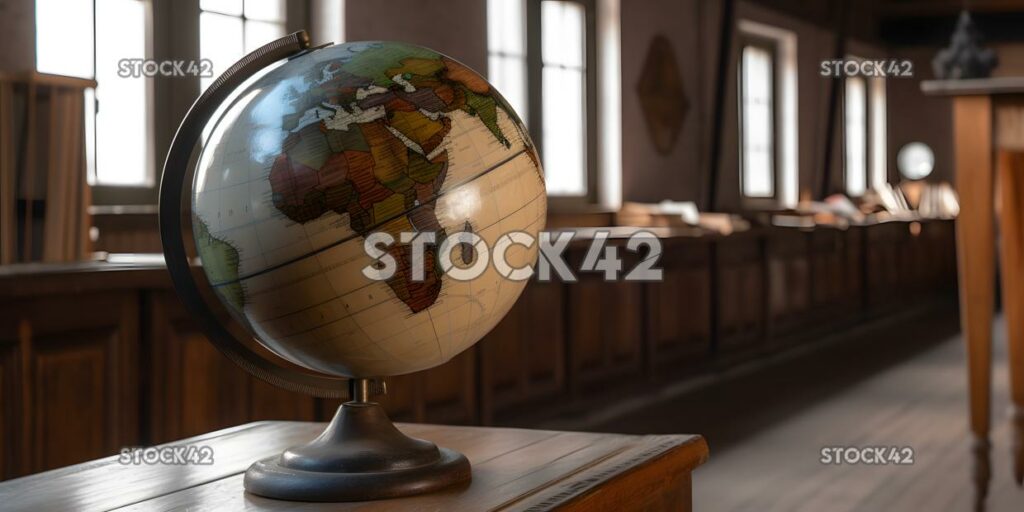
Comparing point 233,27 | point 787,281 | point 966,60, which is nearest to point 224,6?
point 233,27

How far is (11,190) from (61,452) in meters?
0.81

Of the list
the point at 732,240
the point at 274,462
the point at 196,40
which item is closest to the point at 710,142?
the point at 732,240

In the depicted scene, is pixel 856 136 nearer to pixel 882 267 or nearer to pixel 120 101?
pixel 882 267

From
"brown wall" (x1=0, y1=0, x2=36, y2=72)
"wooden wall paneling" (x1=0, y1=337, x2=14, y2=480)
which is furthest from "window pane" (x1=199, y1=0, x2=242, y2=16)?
"wooden wall paneling" (x1=0, y1=337, x2=14, y2=480)

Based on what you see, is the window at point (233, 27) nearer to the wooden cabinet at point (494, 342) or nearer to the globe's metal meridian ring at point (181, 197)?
the wooden cabinet at point (494, 342)

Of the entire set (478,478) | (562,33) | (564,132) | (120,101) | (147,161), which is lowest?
(478,478)

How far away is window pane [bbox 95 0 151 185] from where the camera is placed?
196 inches

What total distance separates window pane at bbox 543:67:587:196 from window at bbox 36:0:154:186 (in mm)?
3584

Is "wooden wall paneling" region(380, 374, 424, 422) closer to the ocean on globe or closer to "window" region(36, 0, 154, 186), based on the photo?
"window" region(36, 0, 154, 186)

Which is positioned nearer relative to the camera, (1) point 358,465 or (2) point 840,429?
(1) point 358,465

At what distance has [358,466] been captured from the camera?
4.69 feet

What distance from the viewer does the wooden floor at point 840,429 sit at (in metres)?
4.55

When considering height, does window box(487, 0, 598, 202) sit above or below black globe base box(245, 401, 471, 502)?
above

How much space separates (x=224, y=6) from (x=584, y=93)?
3.71 metres
